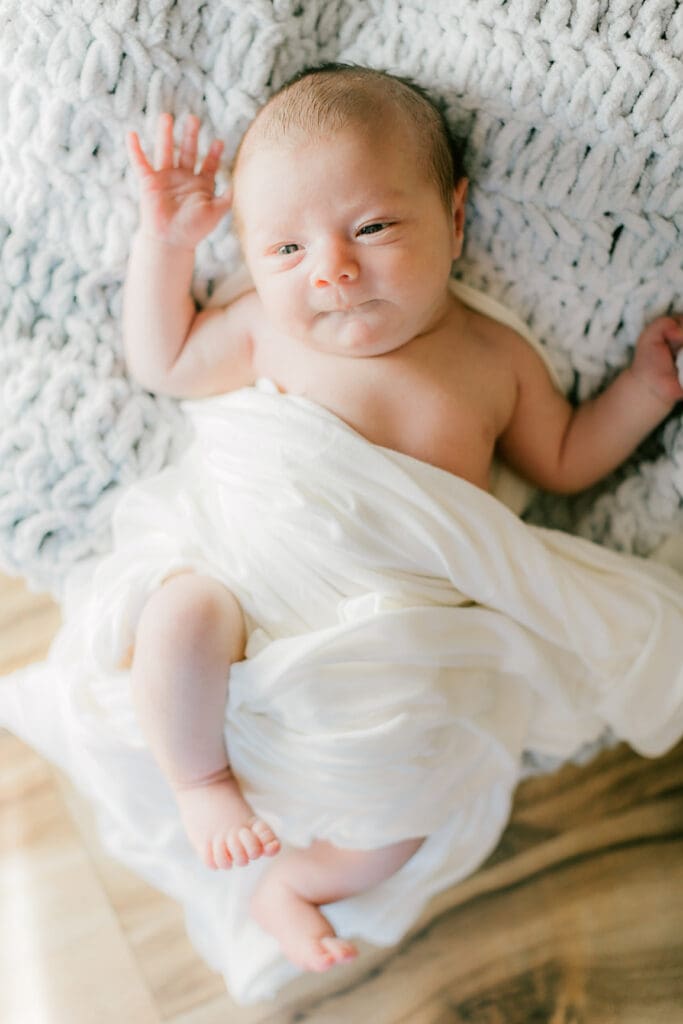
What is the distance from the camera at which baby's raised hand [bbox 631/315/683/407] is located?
86 centimetres

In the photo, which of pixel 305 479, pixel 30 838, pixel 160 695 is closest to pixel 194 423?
pixel 305 479

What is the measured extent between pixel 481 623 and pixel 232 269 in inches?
17.9

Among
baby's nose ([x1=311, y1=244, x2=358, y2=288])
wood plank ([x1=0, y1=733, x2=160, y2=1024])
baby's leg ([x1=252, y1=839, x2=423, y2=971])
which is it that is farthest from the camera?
wood plank ([x1=0, y1=733, x2=160, y2=1024])

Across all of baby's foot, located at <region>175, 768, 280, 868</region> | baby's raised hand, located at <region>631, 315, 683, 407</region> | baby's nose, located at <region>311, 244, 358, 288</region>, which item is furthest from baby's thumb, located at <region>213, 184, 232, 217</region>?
baby's foot, located at <region>175, 768, 280, 868</region>

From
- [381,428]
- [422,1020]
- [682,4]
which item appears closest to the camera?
[682,4]

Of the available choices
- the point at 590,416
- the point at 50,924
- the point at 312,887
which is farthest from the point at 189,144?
the point at 50,924

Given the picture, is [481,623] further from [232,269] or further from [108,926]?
[108,926]

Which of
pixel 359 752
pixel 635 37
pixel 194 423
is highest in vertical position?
pixel 635 37

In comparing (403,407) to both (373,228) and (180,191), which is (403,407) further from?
(180,191)

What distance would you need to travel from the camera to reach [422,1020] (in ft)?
3.26

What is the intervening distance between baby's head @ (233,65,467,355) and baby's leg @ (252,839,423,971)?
52cm

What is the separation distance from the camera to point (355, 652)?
80 cm

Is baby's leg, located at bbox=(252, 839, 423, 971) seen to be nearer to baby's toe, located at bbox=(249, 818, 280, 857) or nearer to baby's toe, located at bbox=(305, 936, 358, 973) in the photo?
baby's toe, located at bbox=(305, 936, 358, 973)

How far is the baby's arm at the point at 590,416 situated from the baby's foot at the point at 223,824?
0.46m
